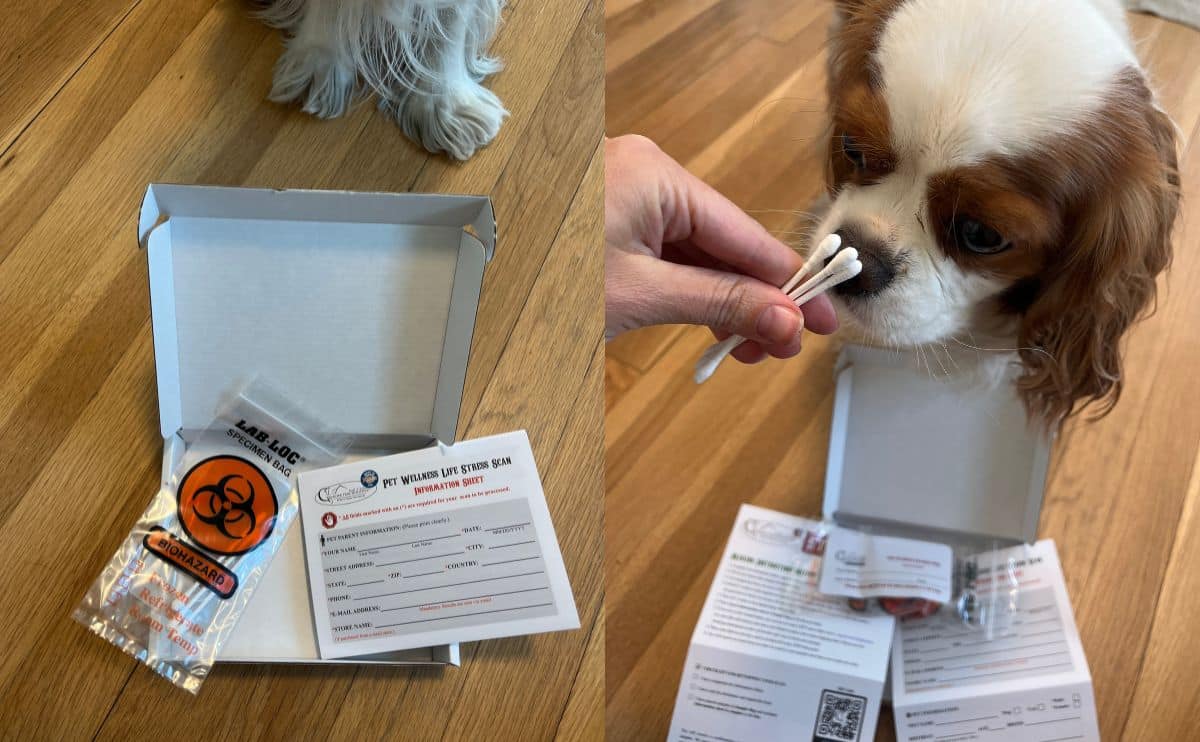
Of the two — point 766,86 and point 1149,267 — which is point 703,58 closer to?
point 766,86

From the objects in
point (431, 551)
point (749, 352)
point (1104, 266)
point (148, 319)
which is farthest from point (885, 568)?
point (148, 319)

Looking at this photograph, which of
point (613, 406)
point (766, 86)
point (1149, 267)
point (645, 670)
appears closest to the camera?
point (1149, 267)

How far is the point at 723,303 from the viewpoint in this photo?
2.77ft

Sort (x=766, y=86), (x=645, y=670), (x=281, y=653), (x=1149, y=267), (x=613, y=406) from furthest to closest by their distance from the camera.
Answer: (x=766, y=86) < (x=613, y=406) < (x=645, y=670) < (x=1149, y=267) < (x=281, y=653)

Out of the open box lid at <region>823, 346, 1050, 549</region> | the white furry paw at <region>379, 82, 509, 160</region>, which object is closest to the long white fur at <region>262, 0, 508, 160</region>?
the white furry paw at <region>379, 82, 509, 160</region>

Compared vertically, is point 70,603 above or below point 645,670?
above

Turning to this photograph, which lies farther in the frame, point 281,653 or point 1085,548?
point 1085,548

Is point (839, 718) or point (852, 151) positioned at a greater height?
point (852, 151)

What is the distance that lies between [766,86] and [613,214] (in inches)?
34.1

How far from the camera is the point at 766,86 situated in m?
1.61

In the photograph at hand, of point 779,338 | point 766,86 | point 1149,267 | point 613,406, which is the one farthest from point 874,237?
point 766,86

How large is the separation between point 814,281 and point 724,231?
11 centimetres

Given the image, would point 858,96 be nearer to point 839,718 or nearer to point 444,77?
point 444,77

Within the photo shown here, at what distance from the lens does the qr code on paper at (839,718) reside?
1.13 meters
